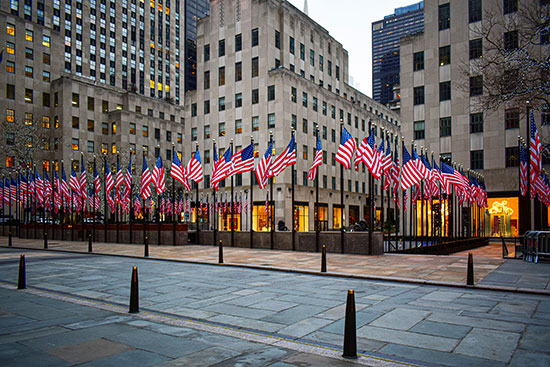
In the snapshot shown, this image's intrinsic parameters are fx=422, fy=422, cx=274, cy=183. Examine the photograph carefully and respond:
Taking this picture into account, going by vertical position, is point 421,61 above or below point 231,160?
above

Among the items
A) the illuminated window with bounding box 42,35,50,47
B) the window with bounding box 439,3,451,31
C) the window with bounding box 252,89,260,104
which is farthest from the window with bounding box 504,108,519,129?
the illuminated window with bounding box 42,35,50,47

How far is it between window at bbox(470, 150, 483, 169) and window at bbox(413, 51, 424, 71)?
11775mm

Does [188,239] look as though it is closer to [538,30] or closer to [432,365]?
[538,30]

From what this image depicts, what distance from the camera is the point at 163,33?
12438 centimetres

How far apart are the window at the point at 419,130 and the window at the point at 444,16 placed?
10.8 meters

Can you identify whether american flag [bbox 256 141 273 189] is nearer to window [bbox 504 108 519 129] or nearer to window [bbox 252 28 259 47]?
window [bbox 504 108 519 129]

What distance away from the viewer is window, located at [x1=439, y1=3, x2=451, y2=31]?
1861 inches

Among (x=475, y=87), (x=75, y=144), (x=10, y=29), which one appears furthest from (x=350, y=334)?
(x=10, y=29)

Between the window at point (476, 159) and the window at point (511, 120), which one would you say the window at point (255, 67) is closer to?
the window at point (476, 159)

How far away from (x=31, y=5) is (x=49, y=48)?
17.8m

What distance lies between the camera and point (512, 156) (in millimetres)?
43062

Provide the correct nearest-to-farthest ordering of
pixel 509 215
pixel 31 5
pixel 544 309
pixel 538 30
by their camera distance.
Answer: pixel 544 309
pixel 538 30
pixel 509 215
pixel 31 5

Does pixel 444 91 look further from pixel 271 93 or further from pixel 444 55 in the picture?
pixel 271 93

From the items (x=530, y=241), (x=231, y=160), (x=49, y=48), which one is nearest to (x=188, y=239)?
(x=231, y=160)
